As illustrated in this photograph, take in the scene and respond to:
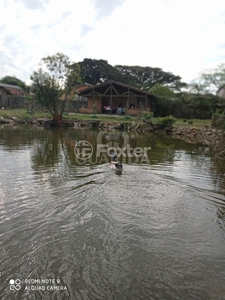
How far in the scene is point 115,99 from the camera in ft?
125

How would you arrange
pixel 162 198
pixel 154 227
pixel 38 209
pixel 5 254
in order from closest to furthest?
pixel 5 254, pixel 154 227, pixel 38 209, pixel 162 198

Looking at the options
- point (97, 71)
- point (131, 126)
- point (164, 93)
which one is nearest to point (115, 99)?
point (164, 93)

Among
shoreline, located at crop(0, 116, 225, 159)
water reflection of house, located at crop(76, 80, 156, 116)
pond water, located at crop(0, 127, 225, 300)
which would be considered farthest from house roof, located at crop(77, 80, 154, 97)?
pond water, located at crop(0, 127, 225, 300)

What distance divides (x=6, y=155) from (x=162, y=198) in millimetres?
7709

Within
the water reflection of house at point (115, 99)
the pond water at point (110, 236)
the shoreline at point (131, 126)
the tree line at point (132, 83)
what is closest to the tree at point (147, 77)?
the tree line at point (132, 83)

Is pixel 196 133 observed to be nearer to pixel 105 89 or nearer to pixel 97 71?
pixel 105 89

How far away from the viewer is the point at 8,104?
132ft

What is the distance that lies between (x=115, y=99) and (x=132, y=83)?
15.9 metres

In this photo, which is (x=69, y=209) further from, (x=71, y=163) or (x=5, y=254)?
(x=71, y=163)

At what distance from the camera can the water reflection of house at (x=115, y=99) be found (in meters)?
34.6

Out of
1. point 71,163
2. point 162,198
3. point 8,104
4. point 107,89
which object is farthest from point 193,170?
point 8,104

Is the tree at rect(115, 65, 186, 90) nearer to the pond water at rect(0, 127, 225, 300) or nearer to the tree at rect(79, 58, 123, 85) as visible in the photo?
the tree at rect(79, 58, 123, 85)

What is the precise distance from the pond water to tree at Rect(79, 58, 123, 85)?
47764 mm

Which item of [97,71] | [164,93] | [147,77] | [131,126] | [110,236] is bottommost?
[110,236]
